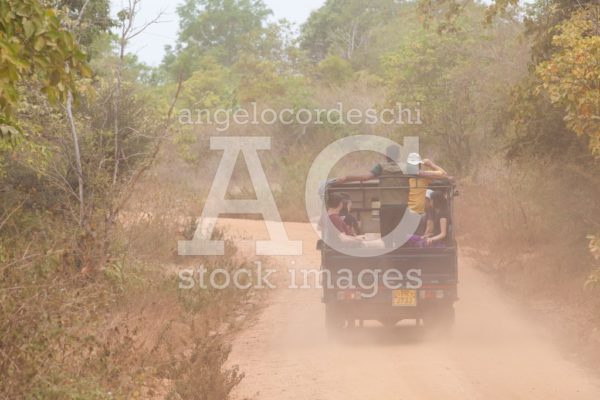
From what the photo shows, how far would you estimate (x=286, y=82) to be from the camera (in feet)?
168

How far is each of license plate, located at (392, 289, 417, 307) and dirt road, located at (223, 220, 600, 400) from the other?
0.58 m

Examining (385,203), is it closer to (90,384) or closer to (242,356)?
(242,356)

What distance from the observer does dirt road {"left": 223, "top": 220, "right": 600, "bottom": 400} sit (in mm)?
9719

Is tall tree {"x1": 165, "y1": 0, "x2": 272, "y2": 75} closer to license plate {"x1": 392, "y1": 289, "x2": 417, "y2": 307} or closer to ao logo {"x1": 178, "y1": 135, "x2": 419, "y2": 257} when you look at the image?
ao logo {"x1": 178, "y1": 135, "x2": 419, "y2": 257}

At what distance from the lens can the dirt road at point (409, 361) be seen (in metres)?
9.72

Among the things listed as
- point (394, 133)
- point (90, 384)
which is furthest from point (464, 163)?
point (90, 384)

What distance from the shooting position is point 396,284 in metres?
12.4

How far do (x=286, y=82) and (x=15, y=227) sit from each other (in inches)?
1486

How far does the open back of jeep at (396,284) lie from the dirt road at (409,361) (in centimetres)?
47

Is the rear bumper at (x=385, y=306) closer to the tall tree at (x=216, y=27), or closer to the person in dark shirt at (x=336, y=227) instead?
the person in dark shirt at (x=336, y=227)

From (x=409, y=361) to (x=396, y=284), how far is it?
1.43 meters

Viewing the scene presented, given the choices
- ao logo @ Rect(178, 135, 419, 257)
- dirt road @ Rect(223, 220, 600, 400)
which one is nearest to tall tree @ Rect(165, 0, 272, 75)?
ao logo @ Rect(178, 135, 419, 257)

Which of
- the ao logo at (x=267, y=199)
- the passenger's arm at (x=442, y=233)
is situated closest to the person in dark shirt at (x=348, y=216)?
the ao logo at (x=267, y=199)

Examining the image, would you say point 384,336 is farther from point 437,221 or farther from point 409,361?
point 409,361
